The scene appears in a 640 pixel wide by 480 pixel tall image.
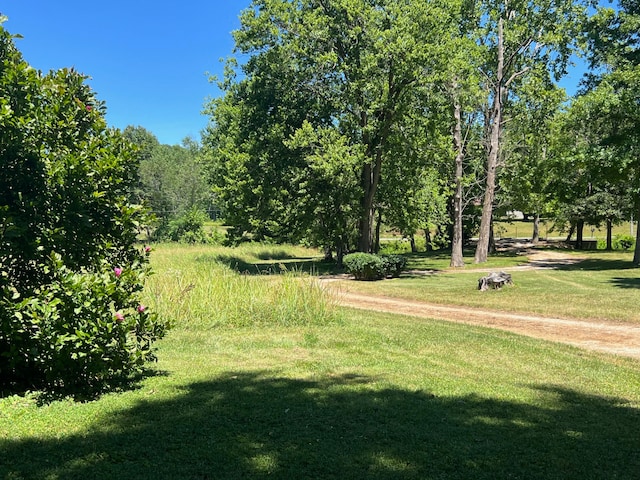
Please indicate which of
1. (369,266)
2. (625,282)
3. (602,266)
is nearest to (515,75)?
(602,266)

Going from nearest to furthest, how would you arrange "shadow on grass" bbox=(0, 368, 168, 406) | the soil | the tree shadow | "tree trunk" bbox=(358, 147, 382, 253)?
"shadow on grass" bbox=(0, 368, 168, 406) < the soil < the tree shadow < "tree trunk" bbox=(358, 147, 382, 253)

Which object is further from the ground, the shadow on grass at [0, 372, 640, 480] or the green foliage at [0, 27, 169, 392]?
the green foliage at [0, 27, 169, 392]

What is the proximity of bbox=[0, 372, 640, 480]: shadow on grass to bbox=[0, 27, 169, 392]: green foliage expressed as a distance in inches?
32.0

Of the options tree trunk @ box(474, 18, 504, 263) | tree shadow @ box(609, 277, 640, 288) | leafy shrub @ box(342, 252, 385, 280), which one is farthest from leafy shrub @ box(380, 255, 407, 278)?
tree trunk @ box(474, 18, 504, 263)

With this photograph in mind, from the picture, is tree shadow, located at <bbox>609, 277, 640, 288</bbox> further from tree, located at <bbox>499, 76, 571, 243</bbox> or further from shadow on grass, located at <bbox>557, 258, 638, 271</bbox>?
tree, located at <bbox>499, 76, 571, 243</bbox>

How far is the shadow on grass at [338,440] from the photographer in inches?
131

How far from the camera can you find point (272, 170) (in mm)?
20984

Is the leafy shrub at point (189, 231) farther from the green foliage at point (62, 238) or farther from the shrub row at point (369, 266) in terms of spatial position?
the green foliage at point (62, 238)

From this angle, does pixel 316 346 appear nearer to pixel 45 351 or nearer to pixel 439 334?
pixel 439 334

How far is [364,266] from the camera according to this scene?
723 inches

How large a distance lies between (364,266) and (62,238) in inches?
562

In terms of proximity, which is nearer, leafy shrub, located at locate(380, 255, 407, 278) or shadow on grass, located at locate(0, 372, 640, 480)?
shadow on grass, located at locate(0, 372, 640, 480)

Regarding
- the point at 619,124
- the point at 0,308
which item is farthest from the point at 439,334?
the point at 619,124

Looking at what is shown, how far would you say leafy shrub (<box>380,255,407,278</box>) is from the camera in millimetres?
18984
